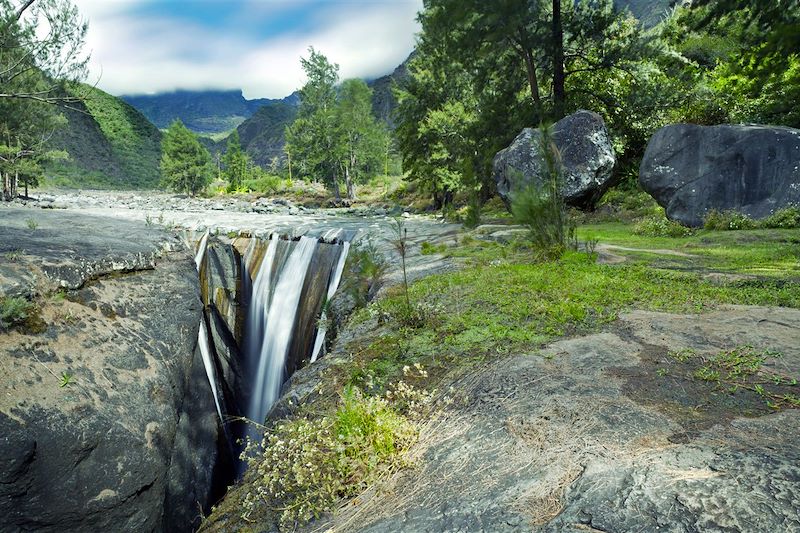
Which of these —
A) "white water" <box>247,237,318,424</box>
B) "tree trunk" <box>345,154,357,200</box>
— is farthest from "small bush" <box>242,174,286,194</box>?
"white water" <box>247,237,318,424</box>

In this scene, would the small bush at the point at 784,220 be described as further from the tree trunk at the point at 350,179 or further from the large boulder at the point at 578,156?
the tree trunk at the point at 350,179

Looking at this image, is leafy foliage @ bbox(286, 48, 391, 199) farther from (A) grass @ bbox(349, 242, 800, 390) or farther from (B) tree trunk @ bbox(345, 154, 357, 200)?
(A) grass @ bbox(349, 242, 800, 390)

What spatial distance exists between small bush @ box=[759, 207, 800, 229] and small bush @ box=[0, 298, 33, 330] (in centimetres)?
1277

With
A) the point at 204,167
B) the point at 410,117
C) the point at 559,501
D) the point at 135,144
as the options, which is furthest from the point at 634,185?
the point at 135,144

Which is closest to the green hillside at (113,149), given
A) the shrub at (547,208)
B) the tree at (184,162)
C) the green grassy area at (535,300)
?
the tree at (184,162)

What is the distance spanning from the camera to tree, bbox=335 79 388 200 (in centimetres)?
3991

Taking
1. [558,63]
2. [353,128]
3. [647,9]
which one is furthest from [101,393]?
[647,9]

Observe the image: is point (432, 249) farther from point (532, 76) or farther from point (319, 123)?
point (319, 123)

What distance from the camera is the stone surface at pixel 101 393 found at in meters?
3.17

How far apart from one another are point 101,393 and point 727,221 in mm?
12116

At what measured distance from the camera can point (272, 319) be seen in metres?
9.85

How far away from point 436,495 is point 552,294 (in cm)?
390

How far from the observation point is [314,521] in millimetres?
2604

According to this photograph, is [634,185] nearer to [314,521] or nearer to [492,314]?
[492,314]
